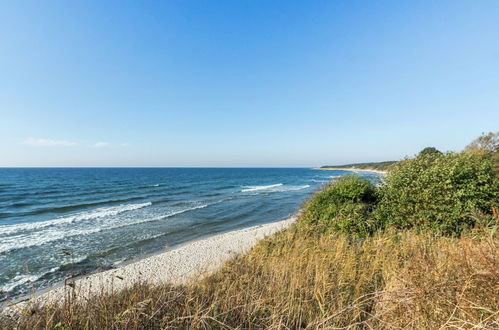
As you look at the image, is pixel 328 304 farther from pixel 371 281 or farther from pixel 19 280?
pixel 19 280

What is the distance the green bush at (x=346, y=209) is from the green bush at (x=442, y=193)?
69 centimetres

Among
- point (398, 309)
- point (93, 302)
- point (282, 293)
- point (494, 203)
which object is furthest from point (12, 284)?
point (494, 203)

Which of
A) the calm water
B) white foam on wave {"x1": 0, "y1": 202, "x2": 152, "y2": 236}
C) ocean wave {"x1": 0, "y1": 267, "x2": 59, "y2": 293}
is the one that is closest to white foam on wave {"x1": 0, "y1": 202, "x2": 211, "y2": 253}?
the calm water

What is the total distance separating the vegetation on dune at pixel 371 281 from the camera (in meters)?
2.38

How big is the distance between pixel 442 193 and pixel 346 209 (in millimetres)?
2993

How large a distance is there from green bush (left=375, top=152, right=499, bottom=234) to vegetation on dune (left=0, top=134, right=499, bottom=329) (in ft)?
0.10

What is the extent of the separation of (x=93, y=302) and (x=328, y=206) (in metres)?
8.51

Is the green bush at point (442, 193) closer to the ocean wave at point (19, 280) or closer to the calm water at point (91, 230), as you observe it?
the calm water at point (91, 230)

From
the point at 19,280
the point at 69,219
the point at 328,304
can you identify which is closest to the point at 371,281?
the point at 328,304

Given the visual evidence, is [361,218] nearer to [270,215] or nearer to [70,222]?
[270,215]

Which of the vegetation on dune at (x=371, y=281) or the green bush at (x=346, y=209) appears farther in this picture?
the green bush at (x=346, y=209)

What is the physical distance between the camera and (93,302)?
117 inches

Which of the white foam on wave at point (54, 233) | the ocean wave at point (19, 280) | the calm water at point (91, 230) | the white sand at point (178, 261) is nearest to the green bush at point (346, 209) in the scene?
the white sand at point (178, 261)

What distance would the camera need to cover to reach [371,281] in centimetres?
376
